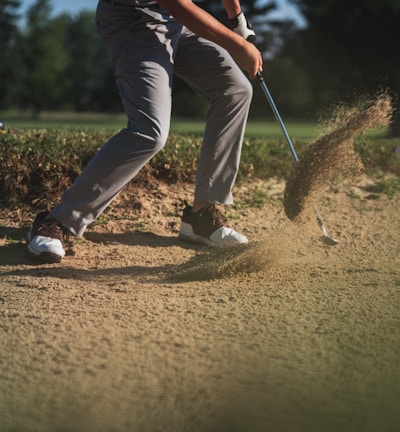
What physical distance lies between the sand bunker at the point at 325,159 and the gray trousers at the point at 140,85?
0.65m

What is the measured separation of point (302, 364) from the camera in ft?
7.79

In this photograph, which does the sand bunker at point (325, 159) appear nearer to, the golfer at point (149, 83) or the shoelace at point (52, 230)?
the golfer at point (149, 83)

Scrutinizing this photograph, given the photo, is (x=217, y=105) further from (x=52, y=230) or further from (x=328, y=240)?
(x=52, y=230)

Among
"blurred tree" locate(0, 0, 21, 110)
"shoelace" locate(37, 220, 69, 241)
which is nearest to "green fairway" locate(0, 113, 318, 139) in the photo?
"shoelace" locate(37, 220, 69, 241)

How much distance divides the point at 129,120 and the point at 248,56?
77 centimetres

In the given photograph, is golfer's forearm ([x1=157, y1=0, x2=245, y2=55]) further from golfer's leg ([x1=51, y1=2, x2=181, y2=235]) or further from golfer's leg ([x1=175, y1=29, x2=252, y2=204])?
golfer's leg ([x1=175, y1=29, x2=252, y2=204])

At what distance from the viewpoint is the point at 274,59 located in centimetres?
4381

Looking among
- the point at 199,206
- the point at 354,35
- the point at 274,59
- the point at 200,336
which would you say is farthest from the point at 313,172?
the point at 274,59

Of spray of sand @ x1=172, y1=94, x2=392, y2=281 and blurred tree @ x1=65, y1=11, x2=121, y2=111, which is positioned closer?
spray of sand @ x1=172, y1=94, x2=392, y2=281

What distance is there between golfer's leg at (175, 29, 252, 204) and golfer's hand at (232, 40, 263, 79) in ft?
1.33

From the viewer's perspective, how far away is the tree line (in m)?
24.5

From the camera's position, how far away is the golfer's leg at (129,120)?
3.65 meters

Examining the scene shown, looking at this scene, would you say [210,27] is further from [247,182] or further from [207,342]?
[247,182]

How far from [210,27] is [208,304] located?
149 cm
